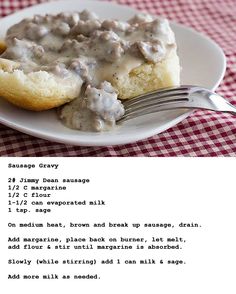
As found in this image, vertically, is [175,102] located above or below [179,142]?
above

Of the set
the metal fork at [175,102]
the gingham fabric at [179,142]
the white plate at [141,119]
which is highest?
the metal fork at [175,102]

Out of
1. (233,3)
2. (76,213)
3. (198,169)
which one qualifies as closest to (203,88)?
(198,169)

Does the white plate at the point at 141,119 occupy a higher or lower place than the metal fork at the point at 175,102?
lower

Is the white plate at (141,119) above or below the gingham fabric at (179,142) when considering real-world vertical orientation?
above

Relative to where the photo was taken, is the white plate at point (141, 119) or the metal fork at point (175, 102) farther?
the metal fork at point (175, 102)

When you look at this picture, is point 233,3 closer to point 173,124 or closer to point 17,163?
point 173,124
